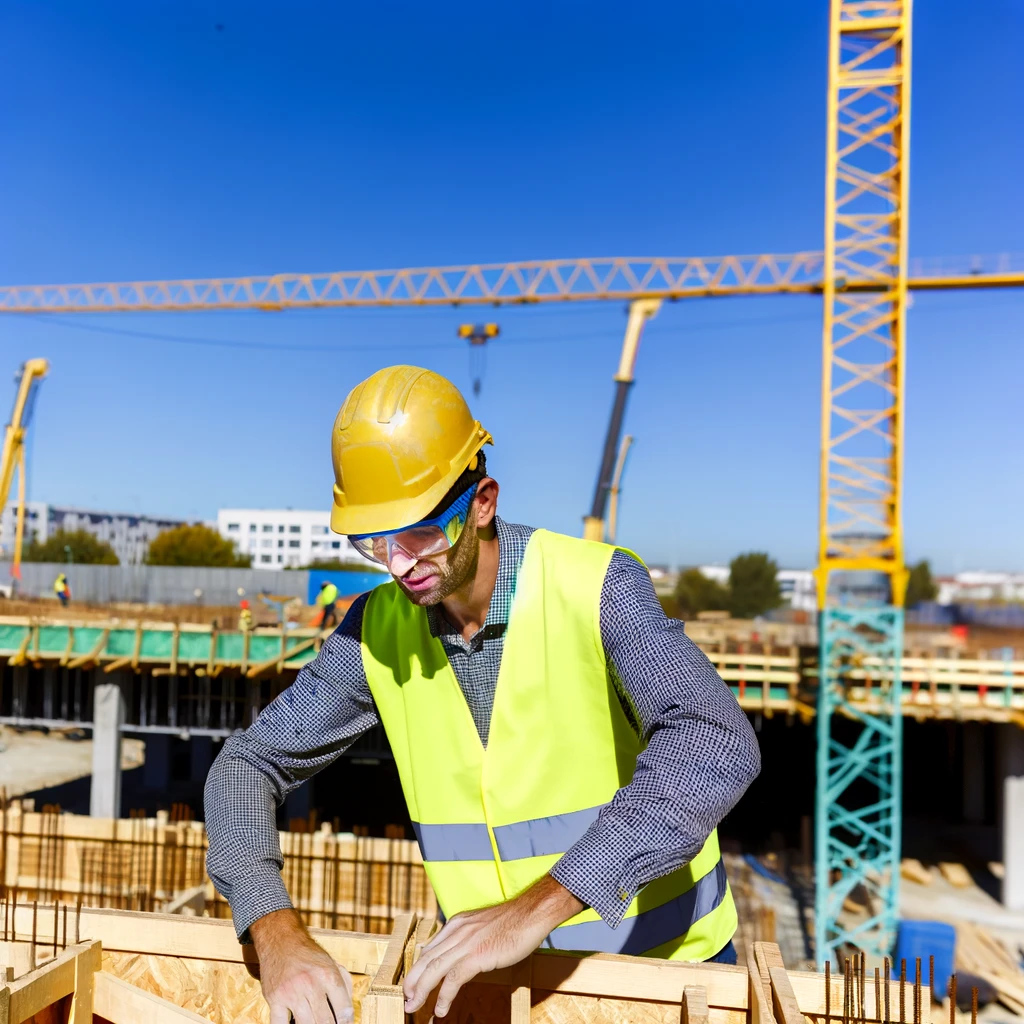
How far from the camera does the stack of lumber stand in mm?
13484

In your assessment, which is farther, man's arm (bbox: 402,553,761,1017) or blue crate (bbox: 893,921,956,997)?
blue crate (bbox: 893,921,956,997)

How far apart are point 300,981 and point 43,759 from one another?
3125cm

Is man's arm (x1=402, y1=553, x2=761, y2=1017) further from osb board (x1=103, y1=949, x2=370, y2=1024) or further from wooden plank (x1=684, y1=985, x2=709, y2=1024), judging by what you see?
osb board (x1=103, y1=949, x2=370, y2=1024)

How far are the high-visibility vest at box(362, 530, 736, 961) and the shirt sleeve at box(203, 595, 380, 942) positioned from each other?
0.22 feet

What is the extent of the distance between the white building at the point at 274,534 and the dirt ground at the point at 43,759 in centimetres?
6143

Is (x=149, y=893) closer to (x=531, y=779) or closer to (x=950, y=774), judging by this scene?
(x=531, y=779)

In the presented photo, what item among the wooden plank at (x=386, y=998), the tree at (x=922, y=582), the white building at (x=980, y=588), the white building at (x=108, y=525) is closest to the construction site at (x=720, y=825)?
the wooden plank at (x=386, y=998)

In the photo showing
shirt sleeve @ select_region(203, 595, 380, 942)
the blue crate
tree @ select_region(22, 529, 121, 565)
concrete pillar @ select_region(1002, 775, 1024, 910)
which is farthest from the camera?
tree @ select_region(22, 529, 121, 565)

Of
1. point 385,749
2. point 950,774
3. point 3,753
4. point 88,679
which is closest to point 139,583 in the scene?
point 3,753

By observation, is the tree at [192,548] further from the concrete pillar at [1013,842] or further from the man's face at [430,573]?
the man's face at [430,573]

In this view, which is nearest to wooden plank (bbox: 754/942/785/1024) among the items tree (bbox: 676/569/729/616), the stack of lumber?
the stack of lumber

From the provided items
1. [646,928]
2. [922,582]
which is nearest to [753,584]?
[922,582]

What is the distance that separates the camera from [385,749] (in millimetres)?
16250

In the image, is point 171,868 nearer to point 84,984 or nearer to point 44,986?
point 84,984
